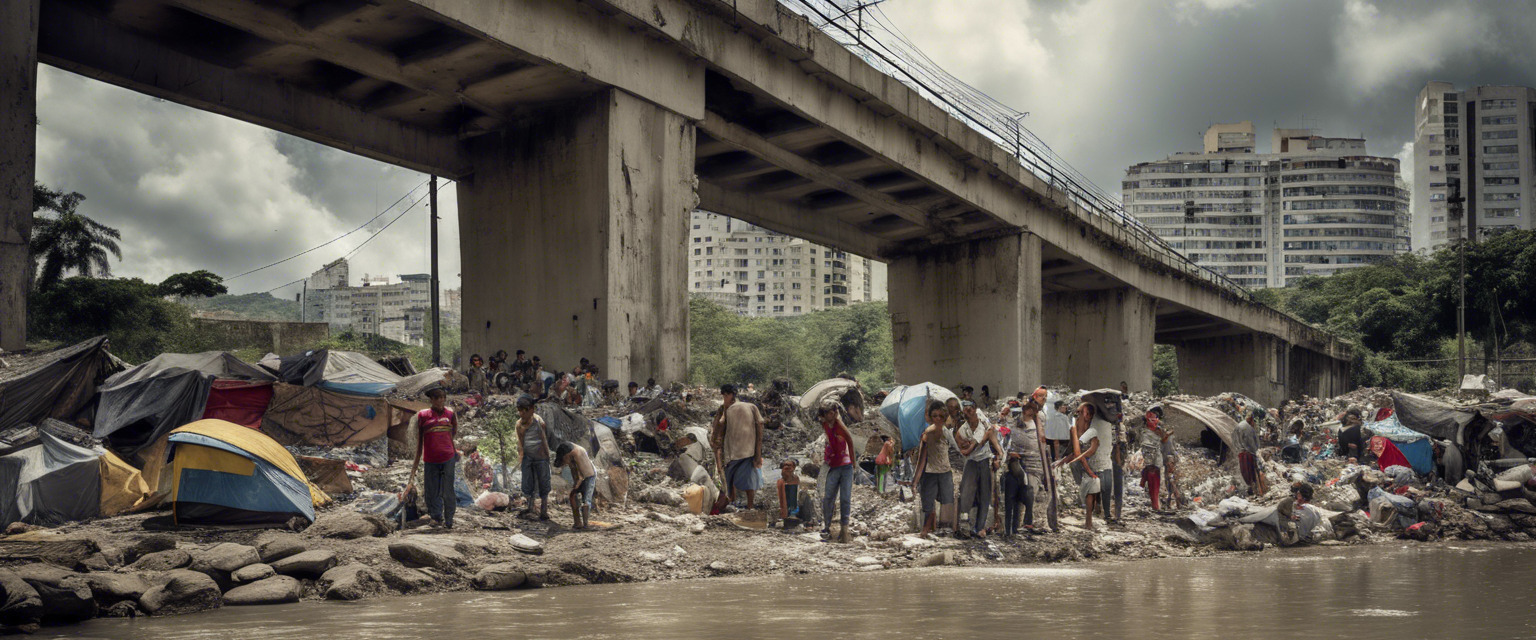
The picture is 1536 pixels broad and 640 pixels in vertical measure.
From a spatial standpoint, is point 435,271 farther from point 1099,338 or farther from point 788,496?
point 1099,338

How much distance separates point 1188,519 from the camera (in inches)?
449

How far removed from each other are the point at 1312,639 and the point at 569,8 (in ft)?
41.0

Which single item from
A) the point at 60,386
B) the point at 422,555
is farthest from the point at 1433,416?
the point at 60,386

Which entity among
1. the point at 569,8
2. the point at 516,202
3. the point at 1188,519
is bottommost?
the point at 1188,519

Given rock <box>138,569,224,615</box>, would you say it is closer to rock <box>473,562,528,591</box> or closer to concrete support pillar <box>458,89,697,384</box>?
rock <box>473,562,528,591</box>

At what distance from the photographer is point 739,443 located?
10.7m

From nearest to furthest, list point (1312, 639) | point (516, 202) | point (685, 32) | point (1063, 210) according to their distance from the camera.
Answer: point (1312, 639) → point (685, 32) → point (516, 202) → point (1063, 210)

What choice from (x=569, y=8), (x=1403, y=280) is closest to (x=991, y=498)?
(x=569, y=8)

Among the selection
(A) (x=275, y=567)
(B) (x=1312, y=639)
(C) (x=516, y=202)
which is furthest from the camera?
(C) (x=516, y=202)

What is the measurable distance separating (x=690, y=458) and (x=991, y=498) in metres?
3.69

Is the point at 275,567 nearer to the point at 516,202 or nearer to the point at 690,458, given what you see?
the point at 690,458

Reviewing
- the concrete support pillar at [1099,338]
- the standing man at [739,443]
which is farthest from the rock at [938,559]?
the concrete support pillar at [1099,338]

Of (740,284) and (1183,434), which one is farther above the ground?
(740,284)

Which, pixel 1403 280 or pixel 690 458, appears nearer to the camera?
pixel 690 458
